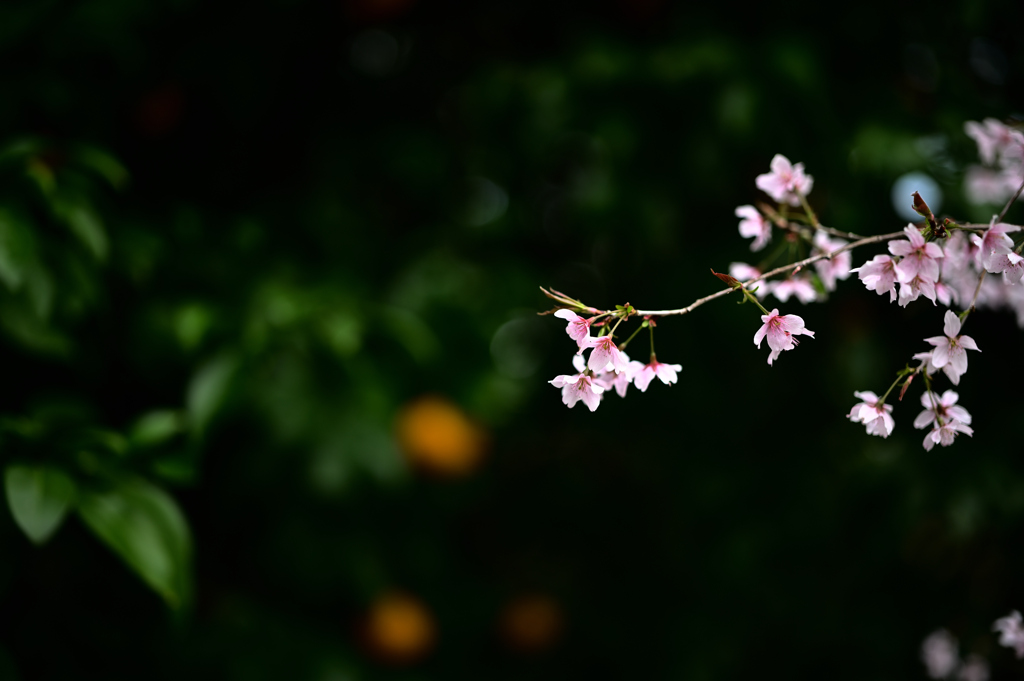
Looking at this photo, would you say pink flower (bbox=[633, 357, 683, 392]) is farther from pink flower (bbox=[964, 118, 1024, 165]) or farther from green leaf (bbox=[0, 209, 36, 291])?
green leaf (bbox=[0, 209, 36, 291])

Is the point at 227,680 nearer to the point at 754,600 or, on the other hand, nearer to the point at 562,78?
the point at 754,600

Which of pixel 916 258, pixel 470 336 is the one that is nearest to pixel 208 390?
pixel 470 336

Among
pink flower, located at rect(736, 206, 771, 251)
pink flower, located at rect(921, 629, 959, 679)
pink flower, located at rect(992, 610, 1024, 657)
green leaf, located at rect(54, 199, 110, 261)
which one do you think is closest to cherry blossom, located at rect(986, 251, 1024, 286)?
pink flower, located at rect(736, 206, 771, 251)

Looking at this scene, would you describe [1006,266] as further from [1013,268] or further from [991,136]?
[991,136]

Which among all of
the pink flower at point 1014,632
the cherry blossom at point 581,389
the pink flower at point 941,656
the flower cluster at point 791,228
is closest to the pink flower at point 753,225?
the flower cluster at point 791,228

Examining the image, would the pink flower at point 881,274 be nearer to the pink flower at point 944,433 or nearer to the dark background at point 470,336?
the pink flower at point 944,433

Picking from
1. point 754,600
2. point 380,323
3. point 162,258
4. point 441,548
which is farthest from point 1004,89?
point 162,258
